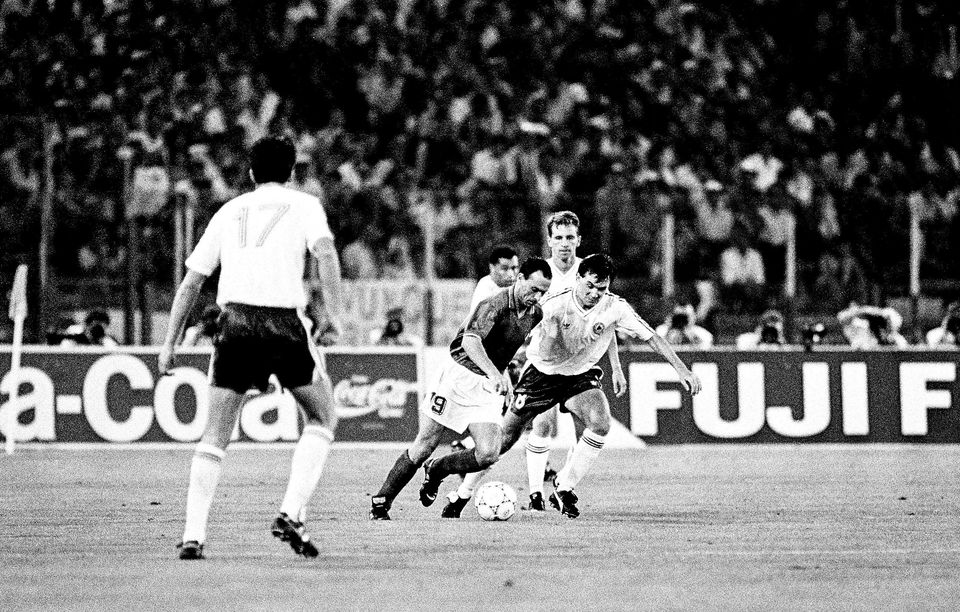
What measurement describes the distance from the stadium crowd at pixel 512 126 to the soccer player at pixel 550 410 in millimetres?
7847

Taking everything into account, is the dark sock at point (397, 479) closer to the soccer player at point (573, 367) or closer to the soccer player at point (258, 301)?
the soccer player at point (573, 367)

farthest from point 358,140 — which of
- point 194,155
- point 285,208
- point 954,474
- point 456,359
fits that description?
point 285,208

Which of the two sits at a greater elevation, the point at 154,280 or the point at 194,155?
the point at 194,155

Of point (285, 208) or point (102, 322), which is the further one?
point (102, 322)

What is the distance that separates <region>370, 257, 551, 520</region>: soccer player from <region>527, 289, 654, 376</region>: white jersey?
1.32 ft

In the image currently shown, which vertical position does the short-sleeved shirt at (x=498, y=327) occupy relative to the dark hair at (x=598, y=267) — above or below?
below

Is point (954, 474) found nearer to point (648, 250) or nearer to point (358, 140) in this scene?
point (648, 250)

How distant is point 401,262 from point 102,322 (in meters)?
3.85

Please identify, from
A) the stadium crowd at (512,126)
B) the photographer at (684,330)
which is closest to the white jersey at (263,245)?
the stadium crowd at (512,126)

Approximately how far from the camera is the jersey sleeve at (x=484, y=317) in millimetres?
11305

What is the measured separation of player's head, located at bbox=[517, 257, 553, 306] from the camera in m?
11.4

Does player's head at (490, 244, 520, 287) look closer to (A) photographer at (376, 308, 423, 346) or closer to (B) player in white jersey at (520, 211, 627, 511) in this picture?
(B) player in white jersey at (520, 211, 627, 511)

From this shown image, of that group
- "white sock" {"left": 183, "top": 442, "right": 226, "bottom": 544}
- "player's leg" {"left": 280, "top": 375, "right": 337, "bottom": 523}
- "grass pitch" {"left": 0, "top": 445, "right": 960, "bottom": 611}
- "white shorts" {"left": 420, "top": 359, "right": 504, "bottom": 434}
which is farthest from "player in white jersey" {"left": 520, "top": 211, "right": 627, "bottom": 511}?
"white sock" {"left": 183, "top": 442, "right": 226, "bottom": 544}

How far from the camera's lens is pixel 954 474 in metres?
16.2
